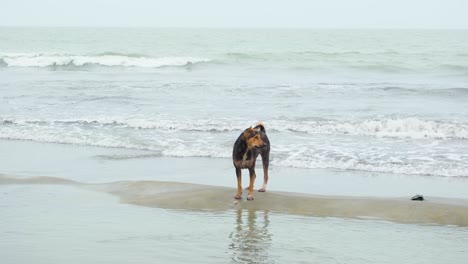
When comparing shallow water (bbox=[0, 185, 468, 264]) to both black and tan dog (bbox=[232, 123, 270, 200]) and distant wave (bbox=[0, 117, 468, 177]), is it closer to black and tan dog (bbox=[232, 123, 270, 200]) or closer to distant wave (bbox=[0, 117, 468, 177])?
black and tan dog (bbox=[232, 123, 270, 200])

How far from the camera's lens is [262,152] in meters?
10.3

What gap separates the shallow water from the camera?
7105mm

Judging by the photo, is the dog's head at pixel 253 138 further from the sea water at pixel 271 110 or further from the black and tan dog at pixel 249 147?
the sea water at pixel 271 110

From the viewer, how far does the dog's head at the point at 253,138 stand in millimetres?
9625

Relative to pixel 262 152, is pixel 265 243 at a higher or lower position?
lower

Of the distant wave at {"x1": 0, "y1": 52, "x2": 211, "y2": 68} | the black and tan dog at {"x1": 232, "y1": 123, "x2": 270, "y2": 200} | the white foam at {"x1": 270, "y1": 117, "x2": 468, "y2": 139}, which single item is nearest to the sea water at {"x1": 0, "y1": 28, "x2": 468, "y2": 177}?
the white foam at {"x1": 270, "y1": 117, "x2": 468, "y2": 139}

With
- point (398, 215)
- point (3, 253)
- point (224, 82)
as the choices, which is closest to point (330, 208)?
point (398, 215)

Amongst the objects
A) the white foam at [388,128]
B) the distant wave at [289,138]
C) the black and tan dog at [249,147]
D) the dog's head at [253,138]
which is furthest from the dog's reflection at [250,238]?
the white foam at [388,128]

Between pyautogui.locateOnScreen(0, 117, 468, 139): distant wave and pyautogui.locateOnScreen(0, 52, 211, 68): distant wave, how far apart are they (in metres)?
25.2

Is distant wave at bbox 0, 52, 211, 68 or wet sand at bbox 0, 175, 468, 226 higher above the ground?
distant wave at bbox 0, 52, 211, 68

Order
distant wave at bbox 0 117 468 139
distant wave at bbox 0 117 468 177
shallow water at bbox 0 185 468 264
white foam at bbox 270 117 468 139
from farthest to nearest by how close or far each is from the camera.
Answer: distant wave at bbox 0 117 468 139 < white foam at bbox 270 117 468 139 < distant wave at bbox 0 117 468 177 < shallow water at bbox 0 185 468 264

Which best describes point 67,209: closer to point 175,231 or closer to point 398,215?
point 175,231

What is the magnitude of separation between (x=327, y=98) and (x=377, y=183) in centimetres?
1335

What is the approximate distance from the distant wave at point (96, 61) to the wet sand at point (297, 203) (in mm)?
33557
